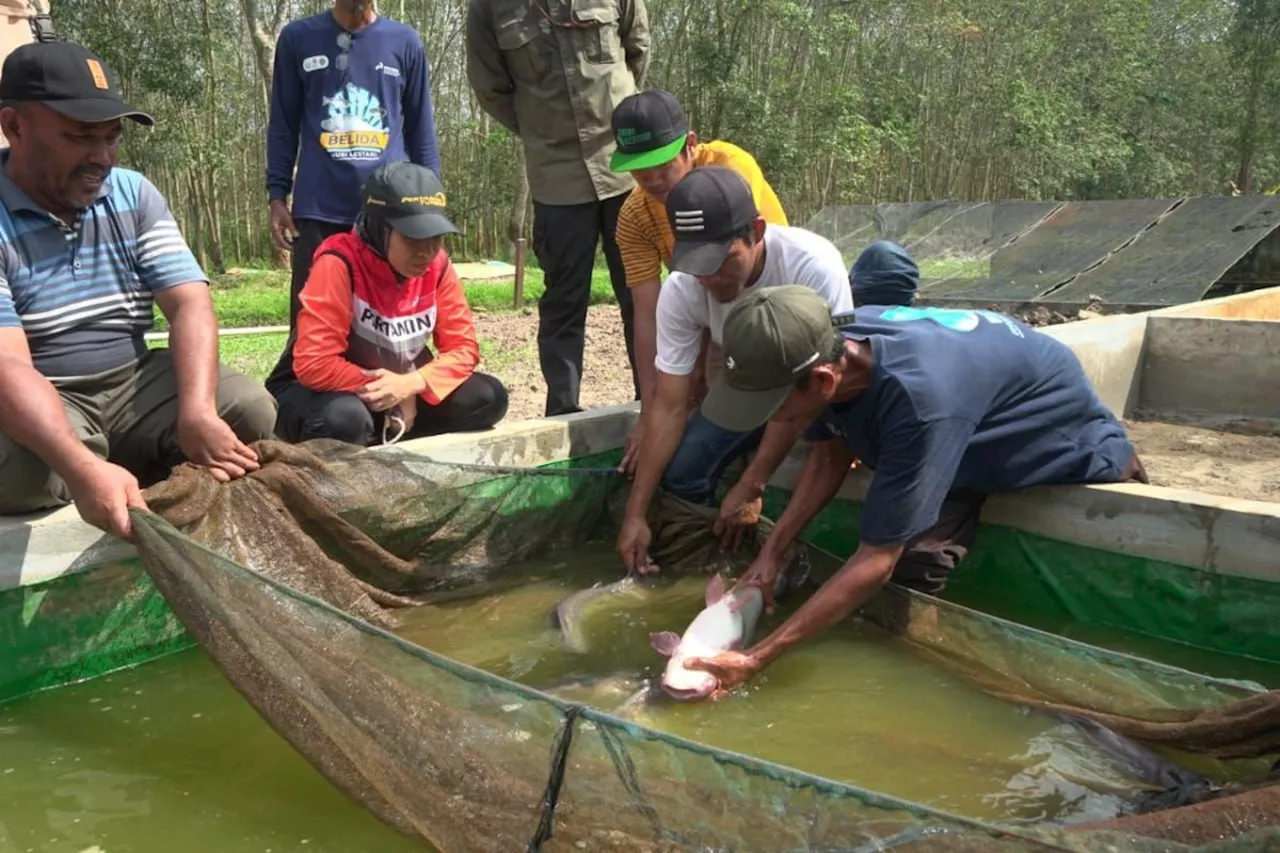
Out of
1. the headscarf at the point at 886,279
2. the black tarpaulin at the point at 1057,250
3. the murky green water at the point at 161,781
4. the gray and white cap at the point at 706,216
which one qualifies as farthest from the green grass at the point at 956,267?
the murky green water at the point at 161,781

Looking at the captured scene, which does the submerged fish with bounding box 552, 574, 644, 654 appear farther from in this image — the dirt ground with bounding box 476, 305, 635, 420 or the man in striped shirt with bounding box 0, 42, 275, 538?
the dirt ground with bounding box 476, 305, 635, 420

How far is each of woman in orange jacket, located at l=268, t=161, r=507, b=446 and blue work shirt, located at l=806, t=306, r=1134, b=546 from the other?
1.54 metres

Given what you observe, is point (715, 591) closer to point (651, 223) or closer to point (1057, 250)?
point (651, 223)

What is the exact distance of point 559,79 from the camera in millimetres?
4711

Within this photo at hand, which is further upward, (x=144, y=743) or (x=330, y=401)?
(x=330, y=401)

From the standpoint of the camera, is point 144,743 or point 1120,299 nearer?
point 144,743

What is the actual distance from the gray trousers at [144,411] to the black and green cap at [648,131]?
1464 mm

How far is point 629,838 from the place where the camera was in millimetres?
2043

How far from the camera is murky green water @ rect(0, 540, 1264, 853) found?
8.07ft

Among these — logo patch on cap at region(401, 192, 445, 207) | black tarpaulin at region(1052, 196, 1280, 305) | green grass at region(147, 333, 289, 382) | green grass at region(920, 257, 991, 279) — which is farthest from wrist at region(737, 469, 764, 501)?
green grass at region(920, 257, 991, 279)

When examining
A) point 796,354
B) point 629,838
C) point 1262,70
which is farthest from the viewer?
point 1262,70

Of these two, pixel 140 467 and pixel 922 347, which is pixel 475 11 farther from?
pixel 922 347

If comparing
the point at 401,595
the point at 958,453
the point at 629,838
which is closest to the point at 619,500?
the point at 401,595

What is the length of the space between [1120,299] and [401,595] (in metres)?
8.85
